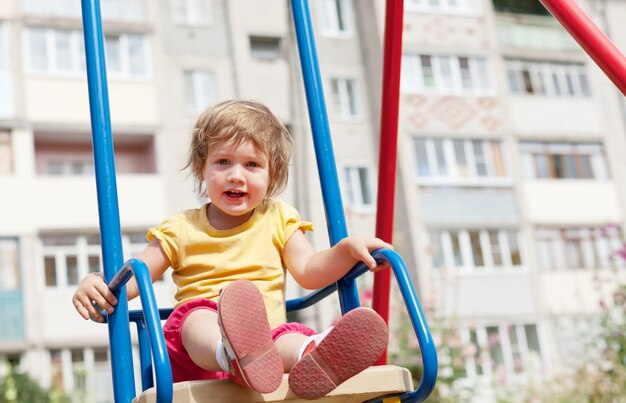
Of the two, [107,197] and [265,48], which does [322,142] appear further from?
[265,48]

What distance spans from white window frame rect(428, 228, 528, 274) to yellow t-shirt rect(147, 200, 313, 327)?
1402 cm

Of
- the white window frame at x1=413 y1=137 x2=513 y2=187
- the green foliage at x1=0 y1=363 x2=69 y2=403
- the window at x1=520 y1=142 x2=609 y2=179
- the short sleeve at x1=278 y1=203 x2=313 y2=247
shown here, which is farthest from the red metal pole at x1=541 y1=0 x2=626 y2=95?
the window at x1=520 y1=142 x2=609 y2=179

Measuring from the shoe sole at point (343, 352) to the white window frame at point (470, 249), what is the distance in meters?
14.5

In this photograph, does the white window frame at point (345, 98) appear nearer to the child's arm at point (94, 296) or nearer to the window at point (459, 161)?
the window at point (459, 161)

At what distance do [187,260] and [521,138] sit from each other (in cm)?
1581

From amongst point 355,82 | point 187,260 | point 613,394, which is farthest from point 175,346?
point 355,82

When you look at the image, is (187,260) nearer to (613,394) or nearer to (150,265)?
(150,265)

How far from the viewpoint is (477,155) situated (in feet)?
56.2

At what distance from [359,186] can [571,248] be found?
4122 mm

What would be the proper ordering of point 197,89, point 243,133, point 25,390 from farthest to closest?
point 197,89 → point 25,390 → point 243,133

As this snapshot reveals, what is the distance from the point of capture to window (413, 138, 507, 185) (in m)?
16.7

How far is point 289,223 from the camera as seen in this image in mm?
2438

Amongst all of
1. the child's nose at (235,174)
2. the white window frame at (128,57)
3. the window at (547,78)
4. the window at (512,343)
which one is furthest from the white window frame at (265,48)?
the child's nose at (235,174)

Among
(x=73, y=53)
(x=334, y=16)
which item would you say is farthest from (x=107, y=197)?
(x=334, y=16)
